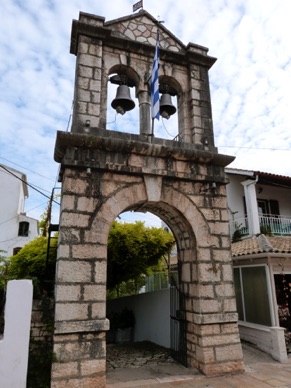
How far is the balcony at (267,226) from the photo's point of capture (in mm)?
12706

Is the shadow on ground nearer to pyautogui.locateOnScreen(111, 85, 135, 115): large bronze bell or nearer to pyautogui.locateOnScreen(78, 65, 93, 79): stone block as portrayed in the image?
pyautogui.locateOnScreen(111, 85, 135, 115): large bronze bell

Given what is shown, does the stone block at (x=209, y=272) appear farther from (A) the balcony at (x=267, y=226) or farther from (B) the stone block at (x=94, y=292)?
(A) the balcony at (x=267, y=226)

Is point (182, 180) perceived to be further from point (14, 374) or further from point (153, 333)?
point (153, 333)

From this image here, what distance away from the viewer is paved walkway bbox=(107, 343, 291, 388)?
4.84 meters

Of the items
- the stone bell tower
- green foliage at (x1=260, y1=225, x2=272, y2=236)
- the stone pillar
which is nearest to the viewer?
the stone pillar

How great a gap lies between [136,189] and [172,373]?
330cm

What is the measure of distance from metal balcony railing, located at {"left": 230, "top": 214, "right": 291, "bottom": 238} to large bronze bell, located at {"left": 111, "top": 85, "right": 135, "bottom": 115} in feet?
27.7

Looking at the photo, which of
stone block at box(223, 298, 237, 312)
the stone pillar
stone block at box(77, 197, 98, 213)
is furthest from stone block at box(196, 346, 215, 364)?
stone block at box(77, 197, 98, 213)

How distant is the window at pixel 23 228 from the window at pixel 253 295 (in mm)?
17019

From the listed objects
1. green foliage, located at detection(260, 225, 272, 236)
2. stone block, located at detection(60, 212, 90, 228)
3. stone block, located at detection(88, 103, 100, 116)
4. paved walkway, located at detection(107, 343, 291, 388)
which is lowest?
paved walkway, located at detection(107, 343, 291, 388)

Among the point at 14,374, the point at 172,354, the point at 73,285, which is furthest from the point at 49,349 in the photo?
the point at 172,354

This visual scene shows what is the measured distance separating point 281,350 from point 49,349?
210 inches

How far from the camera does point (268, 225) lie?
12.9 metres

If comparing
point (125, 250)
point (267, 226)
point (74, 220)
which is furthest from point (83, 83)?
point (267, 226)
